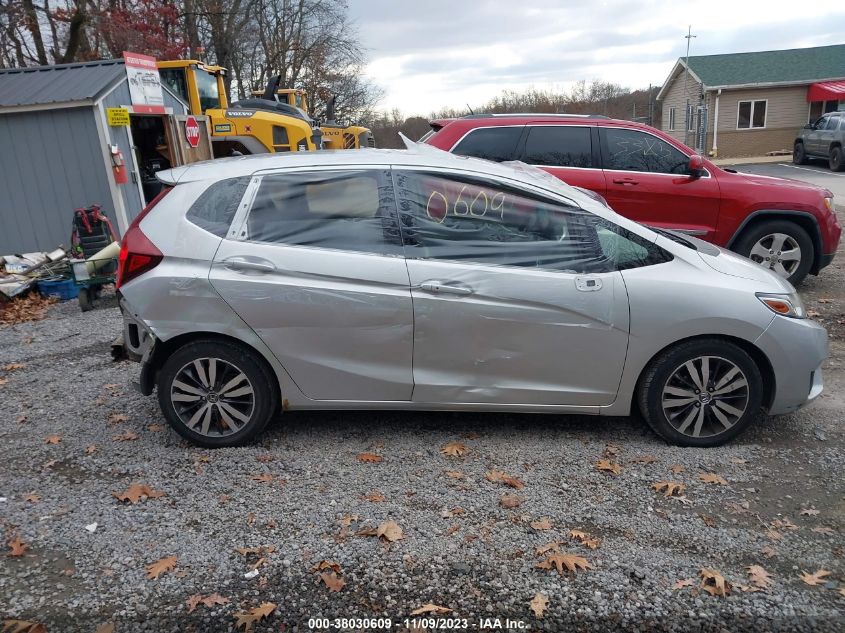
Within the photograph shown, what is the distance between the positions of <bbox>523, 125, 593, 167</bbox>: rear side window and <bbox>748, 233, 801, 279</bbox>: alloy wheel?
2.29 m

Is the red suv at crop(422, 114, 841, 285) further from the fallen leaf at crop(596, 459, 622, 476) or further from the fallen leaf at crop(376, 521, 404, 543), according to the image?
the fallen leaf at crop(376, 521, 404, 543)

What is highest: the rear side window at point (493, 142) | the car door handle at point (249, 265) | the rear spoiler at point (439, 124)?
the rear spoiler at point (439, 124)

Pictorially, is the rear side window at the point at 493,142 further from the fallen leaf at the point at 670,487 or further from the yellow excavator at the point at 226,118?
the yellow excavator at the point at 226,118

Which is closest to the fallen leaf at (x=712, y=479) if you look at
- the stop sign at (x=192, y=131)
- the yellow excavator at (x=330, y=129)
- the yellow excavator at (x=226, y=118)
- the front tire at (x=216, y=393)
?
the front tire at (x=216, y=393)

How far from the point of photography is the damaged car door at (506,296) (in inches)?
158

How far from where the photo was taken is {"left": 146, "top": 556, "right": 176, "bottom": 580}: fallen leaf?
3113 millimetres

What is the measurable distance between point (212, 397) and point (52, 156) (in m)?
8.08

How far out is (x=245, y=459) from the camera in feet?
13.7

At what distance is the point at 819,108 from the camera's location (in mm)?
31938

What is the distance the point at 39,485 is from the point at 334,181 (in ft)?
8.48

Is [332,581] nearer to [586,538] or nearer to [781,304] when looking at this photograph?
[586,538]

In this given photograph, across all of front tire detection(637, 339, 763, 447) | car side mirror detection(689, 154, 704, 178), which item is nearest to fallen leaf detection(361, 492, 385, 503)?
front tire detection(637, 339, 763, 447)

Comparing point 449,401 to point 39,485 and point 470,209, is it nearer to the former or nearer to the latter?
point 470,209

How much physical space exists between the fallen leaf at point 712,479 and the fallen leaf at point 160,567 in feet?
9.67
